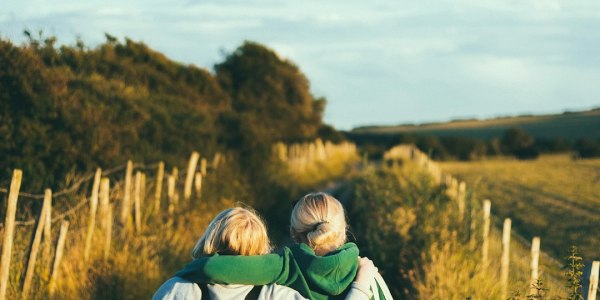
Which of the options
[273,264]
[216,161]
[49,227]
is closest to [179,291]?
[273,264]

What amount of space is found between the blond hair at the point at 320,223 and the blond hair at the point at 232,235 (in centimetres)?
32

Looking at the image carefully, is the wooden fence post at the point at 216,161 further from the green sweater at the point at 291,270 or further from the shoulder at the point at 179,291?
the shoulder at the point at 179,291

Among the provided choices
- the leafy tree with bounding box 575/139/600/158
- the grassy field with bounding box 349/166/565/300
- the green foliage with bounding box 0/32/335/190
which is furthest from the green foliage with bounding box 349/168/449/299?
the leafy tree with bounding box 575/139/600/158

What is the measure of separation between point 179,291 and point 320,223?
87 cm

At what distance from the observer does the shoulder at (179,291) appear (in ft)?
17.6

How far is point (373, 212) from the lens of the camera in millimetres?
18500

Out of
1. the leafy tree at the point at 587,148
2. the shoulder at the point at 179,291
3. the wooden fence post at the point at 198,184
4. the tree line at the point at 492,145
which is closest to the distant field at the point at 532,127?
the tree line at the point at 492,145

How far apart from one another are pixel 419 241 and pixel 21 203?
17.9 ft

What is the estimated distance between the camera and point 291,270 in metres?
5.49

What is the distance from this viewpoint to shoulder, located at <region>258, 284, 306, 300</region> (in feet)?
17.7

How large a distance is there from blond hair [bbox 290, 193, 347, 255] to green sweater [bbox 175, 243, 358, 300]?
0.23 feet

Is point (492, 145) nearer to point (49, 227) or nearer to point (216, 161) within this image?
point (216, 161)

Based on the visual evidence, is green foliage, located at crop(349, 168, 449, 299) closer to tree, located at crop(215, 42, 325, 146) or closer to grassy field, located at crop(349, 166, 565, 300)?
grassy field, located at crop(349, 166, 565, 300)

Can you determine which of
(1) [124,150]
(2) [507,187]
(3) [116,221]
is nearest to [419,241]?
(3) [116,221]
